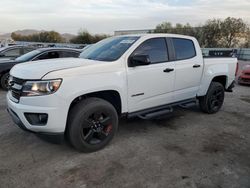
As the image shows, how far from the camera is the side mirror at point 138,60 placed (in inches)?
157

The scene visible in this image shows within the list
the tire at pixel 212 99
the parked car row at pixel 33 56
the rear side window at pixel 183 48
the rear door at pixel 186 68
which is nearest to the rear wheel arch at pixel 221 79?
the tire at pixel 212 99

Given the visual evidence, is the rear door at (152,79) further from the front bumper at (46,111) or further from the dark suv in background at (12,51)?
the dark suv in background at (12,51)

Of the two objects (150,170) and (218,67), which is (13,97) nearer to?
(150,170)

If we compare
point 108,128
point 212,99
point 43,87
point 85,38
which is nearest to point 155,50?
point 108,128

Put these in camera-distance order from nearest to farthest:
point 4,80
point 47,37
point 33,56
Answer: point 33,56 < point 4,80 < point 47,37

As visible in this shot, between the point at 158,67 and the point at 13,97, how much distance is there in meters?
2.44

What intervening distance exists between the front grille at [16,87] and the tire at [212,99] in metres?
4.08

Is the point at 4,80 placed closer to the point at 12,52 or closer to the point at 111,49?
the point at 12,52

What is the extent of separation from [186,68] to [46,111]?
9.60 feet

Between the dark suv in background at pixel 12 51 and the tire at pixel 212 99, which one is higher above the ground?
the dark suv in background at pixel 12 51

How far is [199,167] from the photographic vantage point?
11.4 feet

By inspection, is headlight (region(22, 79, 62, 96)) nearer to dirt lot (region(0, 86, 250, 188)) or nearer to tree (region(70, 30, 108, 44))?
dirt lot (region(0, 86, 250, 188))

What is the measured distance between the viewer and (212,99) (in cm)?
598

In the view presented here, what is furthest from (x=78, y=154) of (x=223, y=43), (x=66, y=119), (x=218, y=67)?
(x=223, y=43)
